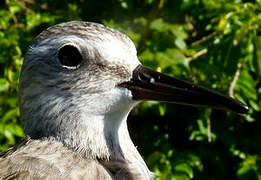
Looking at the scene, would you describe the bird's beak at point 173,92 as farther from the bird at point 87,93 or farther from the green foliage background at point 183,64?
the green foliage background at point 183,64

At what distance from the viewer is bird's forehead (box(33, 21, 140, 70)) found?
198cm

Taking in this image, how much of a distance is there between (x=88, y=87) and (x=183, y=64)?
4.46ft

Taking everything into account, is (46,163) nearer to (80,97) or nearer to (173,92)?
(80,97)

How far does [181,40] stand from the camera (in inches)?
129

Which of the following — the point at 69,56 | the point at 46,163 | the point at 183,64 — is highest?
the point at 69,56

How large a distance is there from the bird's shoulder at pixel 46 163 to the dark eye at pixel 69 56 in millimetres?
360

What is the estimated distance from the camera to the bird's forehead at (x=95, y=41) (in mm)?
1977

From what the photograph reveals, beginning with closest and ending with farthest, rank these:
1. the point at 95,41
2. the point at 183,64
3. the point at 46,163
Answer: the point at 46,163 → the point at 95,41 → the point at 183,64

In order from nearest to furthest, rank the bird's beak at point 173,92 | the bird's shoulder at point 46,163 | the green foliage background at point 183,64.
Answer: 1. the bird's shoulder at point 46,163
2. the bird's beak at point 173,92
3. the green foliage background at point 183,64

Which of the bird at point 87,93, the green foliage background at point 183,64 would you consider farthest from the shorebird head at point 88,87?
the green foliage background at point 183,64

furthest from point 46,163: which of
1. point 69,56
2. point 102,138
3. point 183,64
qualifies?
point 183,64

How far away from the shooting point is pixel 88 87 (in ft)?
6.56

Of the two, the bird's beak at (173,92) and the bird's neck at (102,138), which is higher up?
the bird's beak at (173,92)

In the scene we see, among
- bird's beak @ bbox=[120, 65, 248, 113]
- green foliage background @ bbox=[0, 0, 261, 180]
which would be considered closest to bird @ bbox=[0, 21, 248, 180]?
bird's beak @ bbox=[120, 65, 248, 113]
